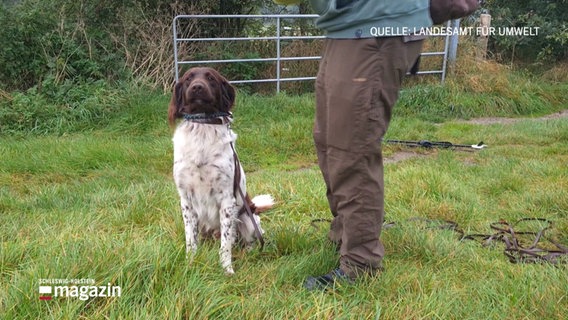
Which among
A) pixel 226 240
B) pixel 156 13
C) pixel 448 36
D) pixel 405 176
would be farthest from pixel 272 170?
pixel 448 36

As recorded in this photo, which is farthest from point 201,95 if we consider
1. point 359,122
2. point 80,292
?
point 80,292

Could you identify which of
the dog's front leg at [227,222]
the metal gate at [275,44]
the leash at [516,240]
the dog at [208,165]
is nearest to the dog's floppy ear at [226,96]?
the dog at [208,165]

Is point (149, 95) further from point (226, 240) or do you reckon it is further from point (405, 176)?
point (226, 240)

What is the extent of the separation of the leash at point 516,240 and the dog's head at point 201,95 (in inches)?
38.4

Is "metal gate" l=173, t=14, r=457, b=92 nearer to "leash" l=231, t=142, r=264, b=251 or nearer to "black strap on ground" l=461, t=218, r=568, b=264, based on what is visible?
"leash" l=231, t=142, r=264, b=251

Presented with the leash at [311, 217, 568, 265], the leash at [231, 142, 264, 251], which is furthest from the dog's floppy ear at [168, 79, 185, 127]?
the leash at [311, 217, 568, 265]

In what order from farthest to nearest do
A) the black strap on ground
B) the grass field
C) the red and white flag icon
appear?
the black strap on ground
the grass field
the red and white flag icon

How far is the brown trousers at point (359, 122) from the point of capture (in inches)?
87.9

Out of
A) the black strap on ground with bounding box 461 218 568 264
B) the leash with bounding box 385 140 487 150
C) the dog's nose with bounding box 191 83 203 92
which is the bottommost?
the leash with bounding box 385 140 487 150

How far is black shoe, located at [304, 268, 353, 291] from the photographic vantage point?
8.00 ft

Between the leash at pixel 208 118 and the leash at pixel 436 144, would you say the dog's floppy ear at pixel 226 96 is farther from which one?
the leash at pixel 436 144

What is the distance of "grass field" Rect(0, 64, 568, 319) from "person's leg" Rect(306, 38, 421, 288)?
21 centimetres

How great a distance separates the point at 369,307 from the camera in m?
2.25

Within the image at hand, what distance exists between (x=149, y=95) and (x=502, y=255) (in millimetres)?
5810
